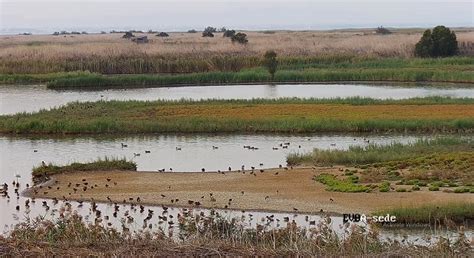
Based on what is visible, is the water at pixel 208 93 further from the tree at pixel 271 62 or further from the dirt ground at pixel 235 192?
the dirt ground at pixel 235 192

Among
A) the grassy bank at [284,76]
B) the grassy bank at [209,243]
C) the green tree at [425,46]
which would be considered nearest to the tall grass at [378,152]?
the grassy bank at [209,243]

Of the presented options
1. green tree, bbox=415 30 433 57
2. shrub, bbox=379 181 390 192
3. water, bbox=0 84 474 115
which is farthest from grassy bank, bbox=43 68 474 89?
→ shrub, bbox=379 181 390 192

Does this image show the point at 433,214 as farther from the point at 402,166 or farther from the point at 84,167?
the point at 84,167

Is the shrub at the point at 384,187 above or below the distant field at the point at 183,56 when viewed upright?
below

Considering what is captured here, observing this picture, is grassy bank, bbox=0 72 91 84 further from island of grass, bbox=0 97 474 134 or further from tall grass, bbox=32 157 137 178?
tall grass, bbox=32 157 137 178

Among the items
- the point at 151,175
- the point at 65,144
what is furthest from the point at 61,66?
the point at 151,175

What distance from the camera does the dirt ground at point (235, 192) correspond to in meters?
17.5

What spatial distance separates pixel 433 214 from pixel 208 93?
28977 millimetres

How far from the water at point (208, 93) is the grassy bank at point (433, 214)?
23.8m

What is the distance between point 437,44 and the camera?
58656mm

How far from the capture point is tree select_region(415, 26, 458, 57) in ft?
192

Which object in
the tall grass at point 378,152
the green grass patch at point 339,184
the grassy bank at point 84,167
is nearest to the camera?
the green grass patch at point 339,184

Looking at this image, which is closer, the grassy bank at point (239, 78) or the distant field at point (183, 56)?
the grassy bank at point (239, 78)

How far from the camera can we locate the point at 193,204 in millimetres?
17953
